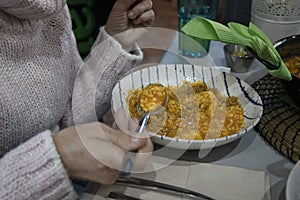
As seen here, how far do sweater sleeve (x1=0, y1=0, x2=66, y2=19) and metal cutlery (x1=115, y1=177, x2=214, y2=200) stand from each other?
36 cm

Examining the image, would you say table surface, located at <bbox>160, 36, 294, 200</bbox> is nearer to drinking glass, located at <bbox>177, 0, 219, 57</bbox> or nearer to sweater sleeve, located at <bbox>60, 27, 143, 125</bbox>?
sweater sleeve, located at <bbox>60, 27, 143, 125</bbox>

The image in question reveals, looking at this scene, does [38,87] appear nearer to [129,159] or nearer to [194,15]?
[129,159]

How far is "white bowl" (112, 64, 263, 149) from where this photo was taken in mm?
793

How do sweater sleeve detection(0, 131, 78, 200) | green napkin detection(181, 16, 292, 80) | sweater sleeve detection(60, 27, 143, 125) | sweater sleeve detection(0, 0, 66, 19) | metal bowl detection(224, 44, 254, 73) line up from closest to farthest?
sweater sleeve detection(0, 131, 78, 200), sweater sleeve detection(0, 0, 66, 19), green napkin detection(181, 16, 292, 80), sweater sleeve detection(60, 27, 143, 125), metal bowl detection(224, 44, 254, 73)

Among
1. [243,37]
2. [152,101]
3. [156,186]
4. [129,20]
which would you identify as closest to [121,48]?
[129,20]

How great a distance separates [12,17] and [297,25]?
76 centimetres

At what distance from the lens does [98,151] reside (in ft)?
2.19

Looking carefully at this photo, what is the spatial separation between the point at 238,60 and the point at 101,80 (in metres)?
0.39

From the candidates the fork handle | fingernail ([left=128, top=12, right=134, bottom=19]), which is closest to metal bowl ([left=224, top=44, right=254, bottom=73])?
fingernail ([left=128, top=12, right=134, bottom=19])

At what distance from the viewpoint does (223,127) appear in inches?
32.0

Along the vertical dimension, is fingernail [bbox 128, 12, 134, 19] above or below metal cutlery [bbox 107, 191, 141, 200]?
above

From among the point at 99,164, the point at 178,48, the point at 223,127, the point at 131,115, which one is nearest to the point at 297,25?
the point at 178,48

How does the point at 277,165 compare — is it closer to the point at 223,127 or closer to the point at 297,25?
the point at 223,127

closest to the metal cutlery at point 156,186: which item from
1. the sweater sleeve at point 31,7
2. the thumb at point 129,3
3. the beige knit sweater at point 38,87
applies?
the beige knit sweater at point 38,87
